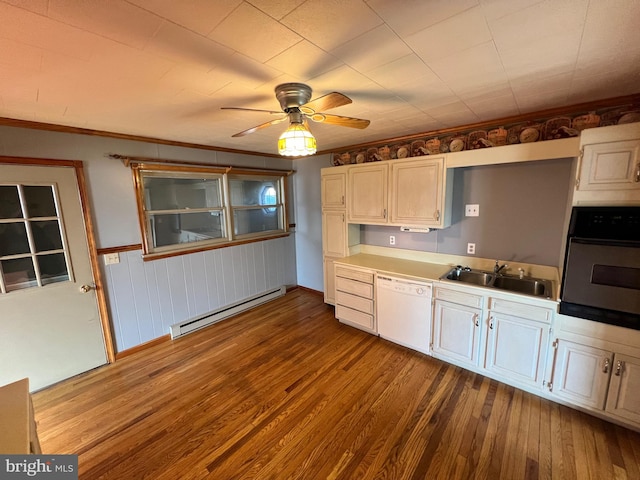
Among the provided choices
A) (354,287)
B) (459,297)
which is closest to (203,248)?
(354,287)

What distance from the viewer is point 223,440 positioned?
191 cm

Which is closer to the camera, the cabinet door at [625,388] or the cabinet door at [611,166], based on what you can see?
the cabinet door at [611,166]

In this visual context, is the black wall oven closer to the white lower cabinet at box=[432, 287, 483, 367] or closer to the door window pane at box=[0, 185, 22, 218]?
the white lower cabinet at box=[432, 287, 483, 367]

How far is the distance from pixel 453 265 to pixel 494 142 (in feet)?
4.37

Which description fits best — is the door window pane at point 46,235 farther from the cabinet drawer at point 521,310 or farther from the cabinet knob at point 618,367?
the cabinet knob at point 618,367

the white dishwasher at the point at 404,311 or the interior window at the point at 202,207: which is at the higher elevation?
the interior window at the point at 202,207

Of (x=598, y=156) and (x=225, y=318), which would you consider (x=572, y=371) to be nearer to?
(x=598, y=156)

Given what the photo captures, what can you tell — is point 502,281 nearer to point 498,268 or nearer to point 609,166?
point 498,268

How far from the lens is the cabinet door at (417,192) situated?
9.02 feet

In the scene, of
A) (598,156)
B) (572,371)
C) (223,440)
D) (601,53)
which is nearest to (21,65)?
(223,440)

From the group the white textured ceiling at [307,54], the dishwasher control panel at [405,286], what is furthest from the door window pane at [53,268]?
the dishwasher control panel at [405,286]

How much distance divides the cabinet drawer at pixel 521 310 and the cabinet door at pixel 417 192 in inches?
36.5

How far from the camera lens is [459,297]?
97.7 inches

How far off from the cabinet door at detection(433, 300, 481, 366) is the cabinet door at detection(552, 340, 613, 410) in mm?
572
